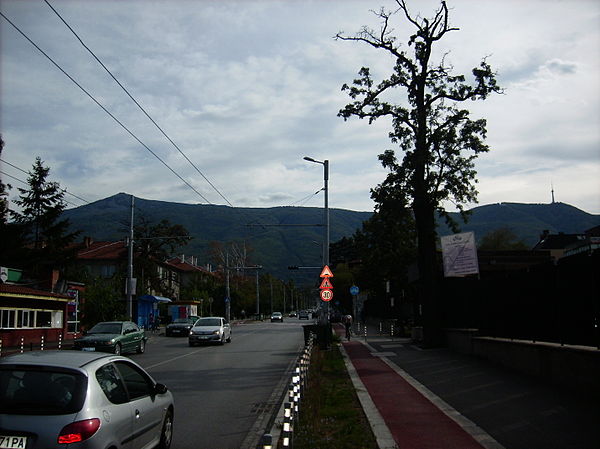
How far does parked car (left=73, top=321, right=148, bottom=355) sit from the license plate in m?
18.0

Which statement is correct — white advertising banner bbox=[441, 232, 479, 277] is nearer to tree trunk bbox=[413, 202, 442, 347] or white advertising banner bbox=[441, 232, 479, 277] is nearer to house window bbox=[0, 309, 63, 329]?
tree trunk bbox=[413, 202, 442, 347]

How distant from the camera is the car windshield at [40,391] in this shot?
543 centimetres

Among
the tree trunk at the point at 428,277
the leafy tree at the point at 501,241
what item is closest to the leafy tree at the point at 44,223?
the tree trunk at the point at 428,277

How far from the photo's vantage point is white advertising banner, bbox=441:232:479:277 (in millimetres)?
22500

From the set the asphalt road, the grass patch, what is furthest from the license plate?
the grass patch

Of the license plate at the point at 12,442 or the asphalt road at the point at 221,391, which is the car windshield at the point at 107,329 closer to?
the asphalt road at the point at 221,391

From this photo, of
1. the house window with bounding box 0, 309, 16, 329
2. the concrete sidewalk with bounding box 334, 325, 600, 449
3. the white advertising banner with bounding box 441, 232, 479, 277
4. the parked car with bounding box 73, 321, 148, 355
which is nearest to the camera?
the concrete sidewalk with bounding box 334, 325, 600, 449

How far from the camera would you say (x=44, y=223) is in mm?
56000

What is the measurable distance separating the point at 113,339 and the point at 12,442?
19.7m

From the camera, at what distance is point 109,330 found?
25719mm

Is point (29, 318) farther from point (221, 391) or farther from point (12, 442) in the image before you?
point (12, 442)

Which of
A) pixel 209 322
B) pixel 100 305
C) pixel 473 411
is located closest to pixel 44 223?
pixel 100 305

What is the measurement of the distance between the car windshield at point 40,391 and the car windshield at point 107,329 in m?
20.6

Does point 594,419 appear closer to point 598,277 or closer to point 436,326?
point 598,277
